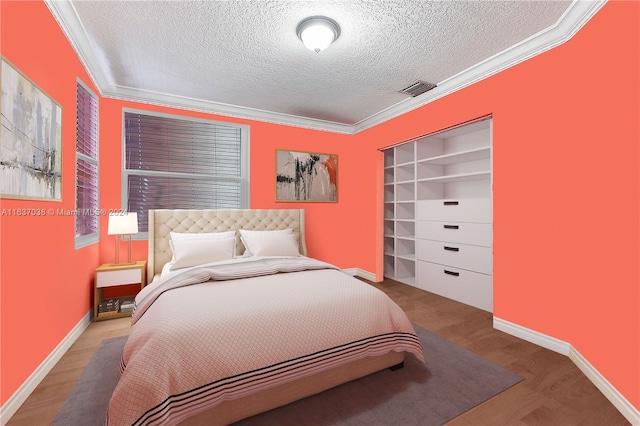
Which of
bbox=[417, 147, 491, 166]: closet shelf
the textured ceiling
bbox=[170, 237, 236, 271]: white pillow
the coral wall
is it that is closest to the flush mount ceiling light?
the textured ceiling

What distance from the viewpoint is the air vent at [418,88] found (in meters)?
3.37

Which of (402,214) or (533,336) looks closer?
(533,336)

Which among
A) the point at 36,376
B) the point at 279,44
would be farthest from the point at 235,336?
the point at 279,44

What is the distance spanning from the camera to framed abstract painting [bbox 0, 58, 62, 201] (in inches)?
63.0

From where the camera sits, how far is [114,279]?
307 centimetres

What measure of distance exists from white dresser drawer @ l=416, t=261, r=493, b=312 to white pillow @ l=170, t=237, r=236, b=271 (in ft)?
8.93

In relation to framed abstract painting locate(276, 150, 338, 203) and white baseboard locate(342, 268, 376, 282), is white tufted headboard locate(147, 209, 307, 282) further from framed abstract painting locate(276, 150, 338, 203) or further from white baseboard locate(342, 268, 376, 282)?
white baseboard locate(342, 268, 376, 282)

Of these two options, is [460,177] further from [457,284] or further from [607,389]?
[607,389]

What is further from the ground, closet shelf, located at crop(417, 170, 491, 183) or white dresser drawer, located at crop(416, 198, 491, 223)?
closet shelf, located at crop(417, 170, 491, 183)

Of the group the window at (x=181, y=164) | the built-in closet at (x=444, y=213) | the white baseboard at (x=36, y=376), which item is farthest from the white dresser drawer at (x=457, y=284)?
the white baseboard at (x=36, y=376)

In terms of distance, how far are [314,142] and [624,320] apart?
4.06 metres

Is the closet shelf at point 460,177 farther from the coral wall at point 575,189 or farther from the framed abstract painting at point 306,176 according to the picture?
the framed abstract painting at point 306,176

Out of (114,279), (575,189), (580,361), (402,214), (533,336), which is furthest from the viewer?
(402,214)

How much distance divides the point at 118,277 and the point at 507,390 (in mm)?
3689
